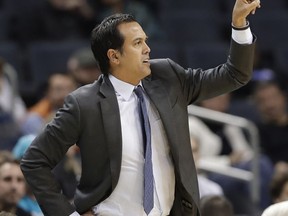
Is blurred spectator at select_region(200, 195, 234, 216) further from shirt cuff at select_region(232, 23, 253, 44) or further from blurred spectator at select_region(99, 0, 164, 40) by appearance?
blurred spectator at select_region(99, 0, 164, 40)

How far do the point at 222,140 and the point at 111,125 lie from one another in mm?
3546

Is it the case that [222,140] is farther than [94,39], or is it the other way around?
[222,140]

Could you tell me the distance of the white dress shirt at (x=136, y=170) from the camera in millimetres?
3641

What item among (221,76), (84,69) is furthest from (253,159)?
(221,76)

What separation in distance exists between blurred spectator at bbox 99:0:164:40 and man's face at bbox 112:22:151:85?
452 cm

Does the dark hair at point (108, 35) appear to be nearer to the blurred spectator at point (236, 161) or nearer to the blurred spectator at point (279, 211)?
the blurred spectator at point (279, 211)

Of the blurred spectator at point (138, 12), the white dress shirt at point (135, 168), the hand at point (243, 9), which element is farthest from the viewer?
the blurred spectator at point (138, 12)

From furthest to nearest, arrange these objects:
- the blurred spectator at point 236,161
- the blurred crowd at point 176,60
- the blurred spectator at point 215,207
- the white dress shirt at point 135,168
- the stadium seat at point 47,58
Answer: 1. the stadium seat at point 47,58
2. the blurred crowd at point 176,60
3. the blurred spectator at point 236,161
4. the blurred spectator at point 215,207
5. the white dress shirt at point 135,168

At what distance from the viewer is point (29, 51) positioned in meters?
7.91

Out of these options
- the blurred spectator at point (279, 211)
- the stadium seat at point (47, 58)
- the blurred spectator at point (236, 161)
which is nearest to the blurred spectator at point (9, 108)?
the stadium seat at point (47, 58)

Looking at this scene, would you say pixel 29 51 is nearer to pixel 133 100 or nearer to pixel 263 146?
pixel 263 146

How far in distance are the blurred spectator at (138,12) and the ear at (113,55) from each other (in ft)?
14.8

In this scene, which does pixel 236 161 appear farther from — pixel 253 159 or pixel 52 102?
pixel 52 102

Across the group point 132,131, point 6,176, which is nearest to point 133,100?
point 132,131
